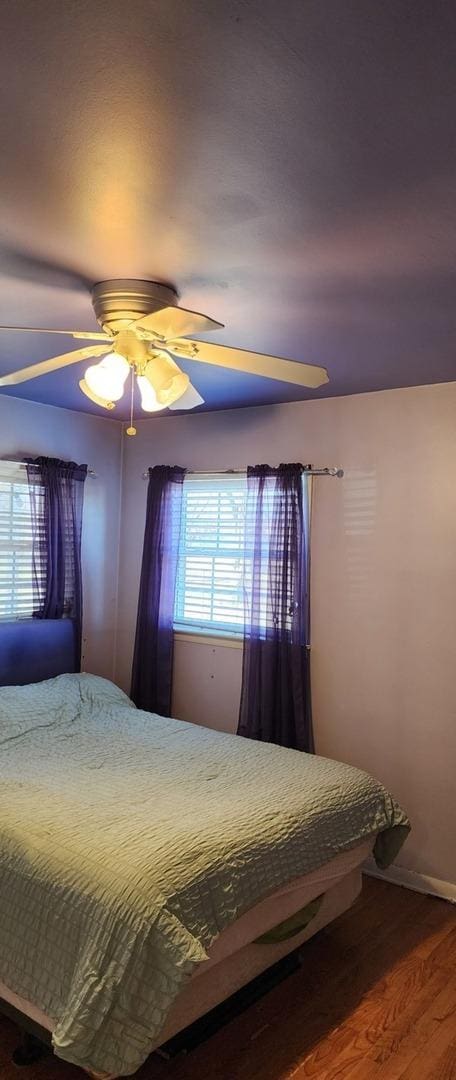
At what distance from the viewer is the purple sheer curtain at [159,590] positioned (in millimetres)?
4434

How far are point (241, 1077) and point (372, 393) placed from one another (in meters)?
2.86

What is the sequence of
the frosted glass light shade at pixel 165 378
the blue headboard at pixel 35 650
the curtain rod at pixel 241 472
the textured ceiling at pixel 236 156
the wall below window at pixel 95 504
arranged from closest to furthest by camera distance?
the textured ceiling at pixel 236 156 → the frosted glass light shade at pixel 165 378 → the curtain rod at pixel 241 472 → the blue headboard at pixel 35 650 → the wall below window at pixel 95 504

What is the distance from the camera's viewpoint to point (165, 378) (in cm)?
228

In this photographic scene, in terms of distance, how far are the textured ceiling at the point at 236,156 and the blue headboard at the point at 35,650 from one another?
2.04 m

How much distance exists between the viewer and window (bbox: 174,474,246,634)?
4.23 m

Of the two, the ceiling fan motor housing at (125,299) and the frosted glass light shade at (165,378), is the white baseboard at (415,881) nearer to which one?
the frosted glass light shade at (165,378)

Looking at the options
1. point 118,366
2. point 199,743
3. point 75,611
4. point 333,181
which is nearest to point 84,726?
point 199,743

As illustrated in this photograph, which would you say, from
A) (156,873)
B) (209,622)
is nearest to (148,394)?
(156,873)

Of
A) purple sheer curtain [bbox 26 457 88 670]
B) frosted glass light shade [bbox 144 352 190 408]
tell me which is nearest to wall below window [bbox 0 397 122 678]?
purple sheer curtain [bbox 26 457 88 670]

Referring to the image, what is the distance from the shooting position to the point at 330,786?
109 inches

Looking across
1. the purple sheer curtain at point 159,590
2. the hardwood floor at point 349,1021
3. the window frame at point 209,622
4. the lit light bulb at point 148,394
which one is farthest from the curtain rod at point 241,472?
the hardwood floor at point 349,1021

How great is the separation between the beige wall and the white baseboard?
4 centimetres

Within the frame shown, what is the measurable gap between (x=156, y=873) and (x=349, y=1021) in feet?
3.36

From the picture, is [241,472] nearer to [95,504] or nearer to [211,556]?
[211,556]
